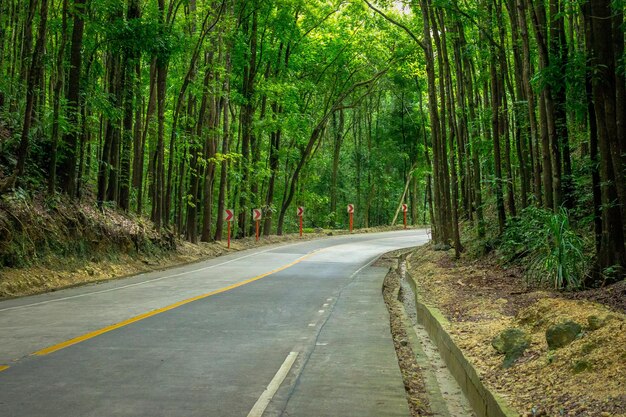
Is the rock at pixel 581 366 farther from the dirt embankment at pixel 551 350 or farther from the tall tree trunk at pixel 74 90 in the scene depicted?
the tall tree trunk at pixel 74 90

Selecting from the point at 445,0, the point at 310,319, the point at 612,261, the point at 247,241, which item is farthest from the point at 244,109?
the point at 612,261

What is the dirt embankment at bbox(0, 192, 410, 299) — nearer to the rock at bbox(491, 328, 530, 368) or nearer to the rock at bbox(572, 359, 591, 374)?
the rock at bbox(491, 328, 530, 368)

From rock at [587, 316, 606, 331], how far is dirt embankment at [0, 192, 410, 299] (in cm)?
1223

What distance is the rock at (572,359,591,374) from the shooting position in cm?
509

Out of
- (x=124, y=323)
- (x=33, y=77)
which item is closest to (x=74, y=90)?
(x=33, y=77)

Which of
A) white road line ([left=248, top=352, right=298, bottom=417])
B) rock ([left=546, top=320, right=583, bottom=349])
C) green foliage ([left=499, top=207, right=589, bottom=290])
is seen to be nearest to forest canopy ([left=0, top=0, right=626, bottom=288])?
green foliage ([left=499, top=207, right=589, bottom=290])

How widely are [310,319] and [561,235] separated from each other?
4.60 m

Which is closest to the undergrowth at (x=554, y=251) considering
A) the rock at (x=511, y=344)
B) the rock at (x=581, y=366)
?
the rock at (x=511, y=344)

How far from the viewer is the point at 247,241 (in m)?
33.2

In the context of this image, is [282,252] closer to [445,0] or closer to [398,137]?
[445,0]

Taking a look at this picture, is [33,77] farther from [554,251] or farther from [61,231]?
[554,251]

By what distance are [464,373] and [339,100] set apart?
31291 millimetres

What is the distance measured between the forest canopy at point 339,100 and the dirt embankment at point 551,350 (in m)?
1.32

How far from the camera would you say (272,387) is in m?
6.08
